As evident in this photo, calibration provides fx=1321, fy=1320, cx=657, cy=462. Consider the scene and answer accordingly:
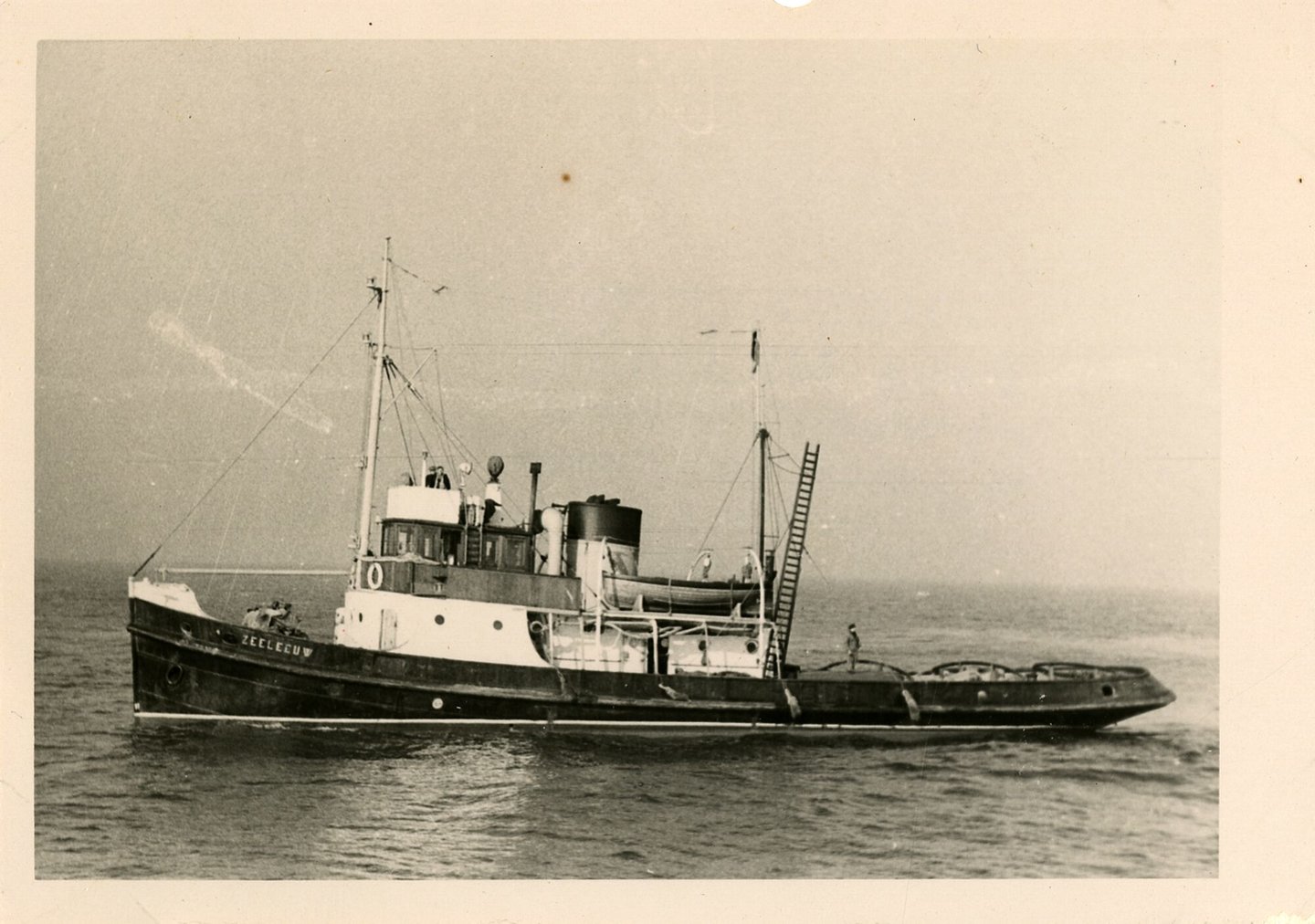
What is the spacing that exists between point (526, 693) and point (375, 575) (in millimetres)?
2766

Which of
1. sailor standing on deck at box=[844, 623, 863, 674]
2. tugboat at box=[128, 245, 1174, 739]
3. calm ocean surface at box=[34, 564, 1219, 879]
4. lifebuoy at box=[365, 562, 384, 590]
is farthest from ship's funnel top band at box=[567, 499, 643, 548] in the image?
sailor standing on deck at box=[844, 623, 863, 674]

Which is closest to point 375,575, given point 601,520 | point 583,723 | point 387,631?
point 387,631

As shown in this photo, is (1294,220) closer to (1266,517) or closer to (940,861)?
(1266,517)

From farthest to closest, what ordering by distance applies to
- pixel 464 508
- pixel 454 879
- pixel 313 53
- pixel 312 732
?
1. pixel 464 508
2. pixel 312 732
3. pixel 313 53
4. pixel 454 879

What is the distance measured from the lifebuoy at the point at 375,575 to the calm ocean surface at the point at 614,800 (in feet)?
6.90

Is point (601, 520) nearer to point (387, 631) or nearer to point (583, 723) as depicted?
point (583, 723)

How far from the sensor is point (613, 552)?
20.0m

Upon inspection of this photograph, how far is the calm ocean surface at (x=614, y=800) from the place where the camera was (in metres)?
13.9

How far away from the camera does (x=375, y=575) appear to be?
19.0 meters

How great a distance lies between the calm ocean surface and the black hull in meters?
0.37

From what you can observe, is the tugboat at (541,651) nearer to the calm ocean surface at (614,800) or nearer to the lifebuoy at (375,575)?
the lifebuoy at (375,575)

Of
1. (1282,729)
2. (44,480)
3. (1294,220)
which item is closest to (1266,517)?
(1282,729)

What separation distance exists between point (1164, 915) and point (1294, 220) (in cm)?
767

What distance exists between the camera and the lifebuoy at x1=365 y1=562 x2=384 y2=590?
749 inches
